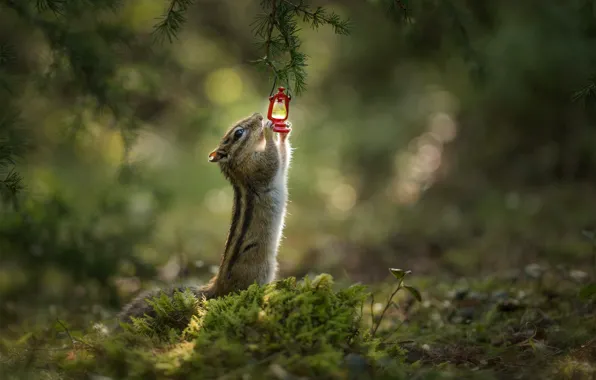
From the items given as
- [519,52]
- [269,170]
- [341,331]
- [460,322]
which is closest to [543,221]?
[519,52]

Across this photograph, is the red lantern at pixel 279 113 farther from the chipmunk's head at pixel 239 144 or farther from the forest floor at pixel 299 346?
the forest floor at pixel 299 346

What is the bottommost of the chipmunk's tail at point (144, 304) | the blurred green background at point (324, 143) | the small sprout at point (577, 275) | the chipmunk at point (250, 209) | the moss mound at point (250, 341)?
the moss mound at point (250, 341)

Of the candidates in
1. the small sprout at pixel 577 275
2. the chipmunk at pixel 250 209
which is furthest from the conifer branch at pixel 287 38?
the small sprout at pixel 577 275

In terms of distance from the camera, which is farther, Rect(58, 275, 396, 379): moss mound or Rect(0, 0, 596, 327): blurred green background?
Rect(0, 0, 596, 327): blurred green background

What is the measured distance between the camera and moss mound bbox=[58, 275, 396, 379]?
10.8ft

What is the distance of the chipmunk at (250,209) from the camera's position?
478 cm

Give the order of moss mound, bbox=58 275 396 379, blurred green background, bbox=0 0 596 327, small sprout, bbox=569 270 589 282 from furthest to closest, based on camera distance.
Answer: blurred green background, bbox=0 0 596 327, small sprout, bbox=569 270 589 282, moss mound, bbox=58 275 396 379

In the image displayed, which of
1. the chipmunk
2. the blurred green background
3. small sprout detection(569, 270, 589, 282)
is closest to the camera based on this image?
the chipmunk

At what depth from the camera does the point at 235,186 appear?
17.3 ft

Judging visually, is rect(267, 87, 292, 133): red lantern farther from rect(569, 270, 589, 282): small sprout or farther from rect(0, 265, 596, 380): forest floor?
rect(569, 270, 589, 282): small sprout

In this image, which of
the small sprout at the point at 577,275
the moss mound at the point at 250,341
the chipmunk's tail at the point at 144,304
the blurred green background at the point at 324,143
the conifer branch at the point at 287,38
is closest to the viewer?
the moss mound at the point at 250,341

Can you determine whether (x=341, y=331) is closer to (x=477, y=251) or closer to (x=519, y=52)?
(x=477, y=251)

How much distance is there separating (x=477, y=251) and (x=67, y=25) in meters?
4.88

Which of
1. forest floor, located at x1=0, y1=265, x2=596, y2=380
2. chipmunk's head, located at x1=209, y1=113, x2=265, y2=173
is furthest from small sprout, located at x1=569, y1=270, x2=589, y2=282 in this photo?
chipmunk's head, located at x1=209, y1=113, x2=265, y2=173
